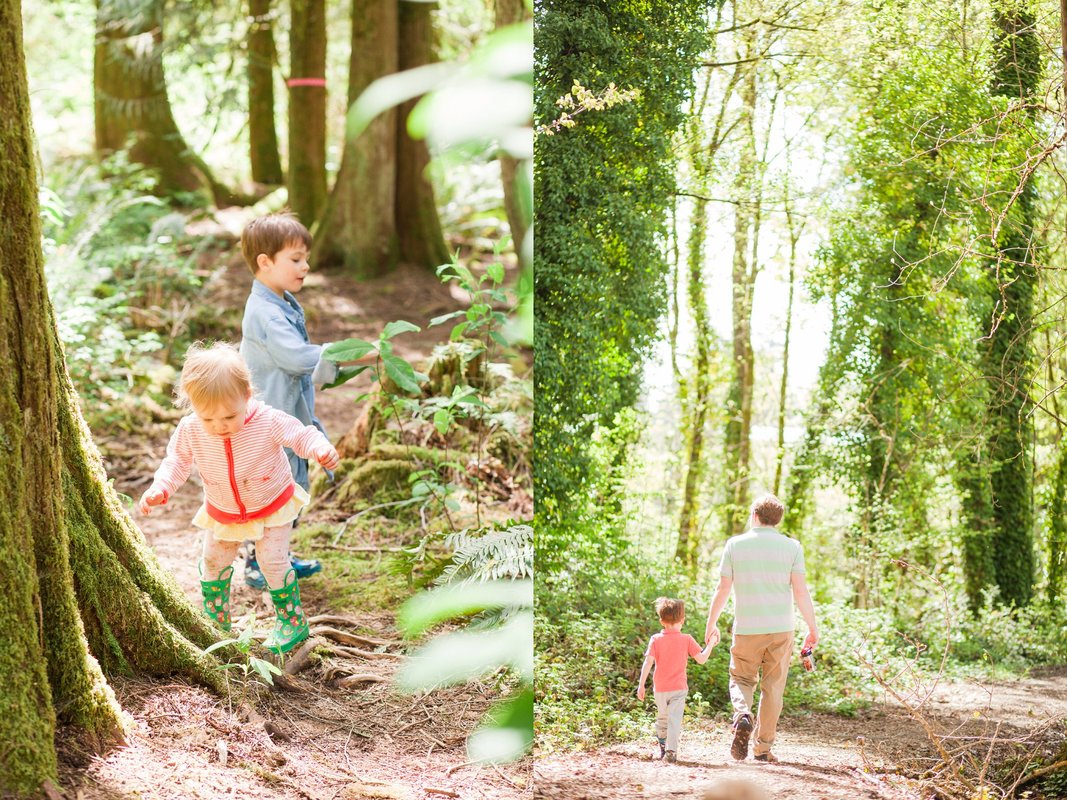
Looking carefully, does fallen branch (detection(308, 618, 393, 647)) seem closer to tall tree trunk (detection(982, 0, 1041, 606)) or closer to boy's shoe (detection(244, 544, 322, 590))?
boy's shoe (detection(244, 544, 322, 590))

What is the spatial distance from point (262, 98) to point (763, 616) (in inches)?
463

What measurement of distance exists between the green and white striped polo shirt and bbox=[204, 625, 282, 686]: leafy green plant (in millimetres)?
1369

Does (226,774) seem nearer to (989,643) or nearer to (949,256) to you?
(989,643)

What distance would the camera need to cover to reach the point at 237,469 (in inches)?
124

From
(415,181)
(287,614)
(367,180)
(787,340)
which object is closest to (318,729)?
(287,614)

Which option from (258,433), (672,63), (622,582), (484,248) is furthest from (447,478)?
(484,248)

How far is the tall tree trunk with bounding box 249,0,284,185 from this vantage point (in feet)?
37.3

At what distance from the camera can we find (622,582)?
2793 millimetres

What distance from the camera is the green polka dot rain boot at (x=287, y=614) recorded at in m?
3.22

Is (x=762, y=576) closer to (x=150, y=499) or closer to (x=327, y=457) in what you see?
(x=327, y=457)

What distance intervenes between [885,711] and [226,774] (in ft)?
6.10

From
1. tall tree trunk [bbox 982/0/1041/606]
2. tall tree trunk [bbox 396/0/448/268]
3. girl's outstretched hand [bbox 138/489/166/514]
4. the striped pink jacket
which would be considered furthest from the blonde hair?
tall tree trunk [bbox 396/0/448/268]

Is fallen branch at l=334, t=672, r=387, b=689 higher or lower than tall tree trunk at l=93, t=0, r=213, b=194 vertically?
lower

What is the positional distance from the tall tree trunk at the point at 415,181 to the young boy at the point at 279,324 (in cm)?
641
